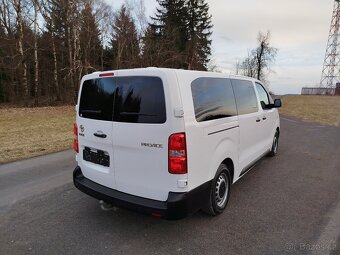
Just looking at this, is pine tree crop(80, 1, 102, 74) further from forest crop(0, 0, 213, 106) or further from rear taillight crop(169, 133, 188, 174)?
rear taillight crop(169, 133, 188, 174)

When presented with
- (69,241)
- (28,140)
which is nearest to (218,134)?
(69,241)

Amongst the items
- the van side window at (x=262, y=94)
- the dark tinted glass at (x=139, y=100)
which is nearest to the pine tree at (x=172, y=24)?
the van side window at (x=262, y=94)

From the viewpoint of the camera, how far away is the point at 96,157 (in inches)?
143

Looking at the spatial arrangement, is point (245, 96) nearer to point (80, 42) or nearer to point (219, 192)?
point (219, 192)

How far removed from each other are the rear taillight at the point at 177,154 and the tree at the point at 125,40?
24.4 meters

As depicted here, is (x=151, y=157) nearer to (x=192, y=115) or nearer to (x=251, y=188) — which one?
(x=192, y=115)

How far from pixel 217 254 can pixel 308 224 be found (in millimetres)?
1421

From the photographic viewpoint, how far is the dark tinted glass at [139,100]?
3.00 m

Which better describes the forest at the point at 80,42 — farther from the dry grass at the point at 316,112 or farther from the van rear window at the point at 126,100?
the van rear window at the point at 126,100

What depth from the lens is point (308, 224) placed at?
3.57m

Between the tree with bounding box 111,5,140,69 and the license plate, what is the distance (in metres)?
23.5

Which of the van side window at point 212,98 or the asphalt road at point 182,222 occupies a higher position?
the van side window at point 212,98

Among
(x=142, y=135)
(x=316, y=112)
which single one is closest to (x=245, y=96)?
(x=142, y=135)

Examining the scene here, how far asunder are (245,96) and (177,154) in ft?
7.66
